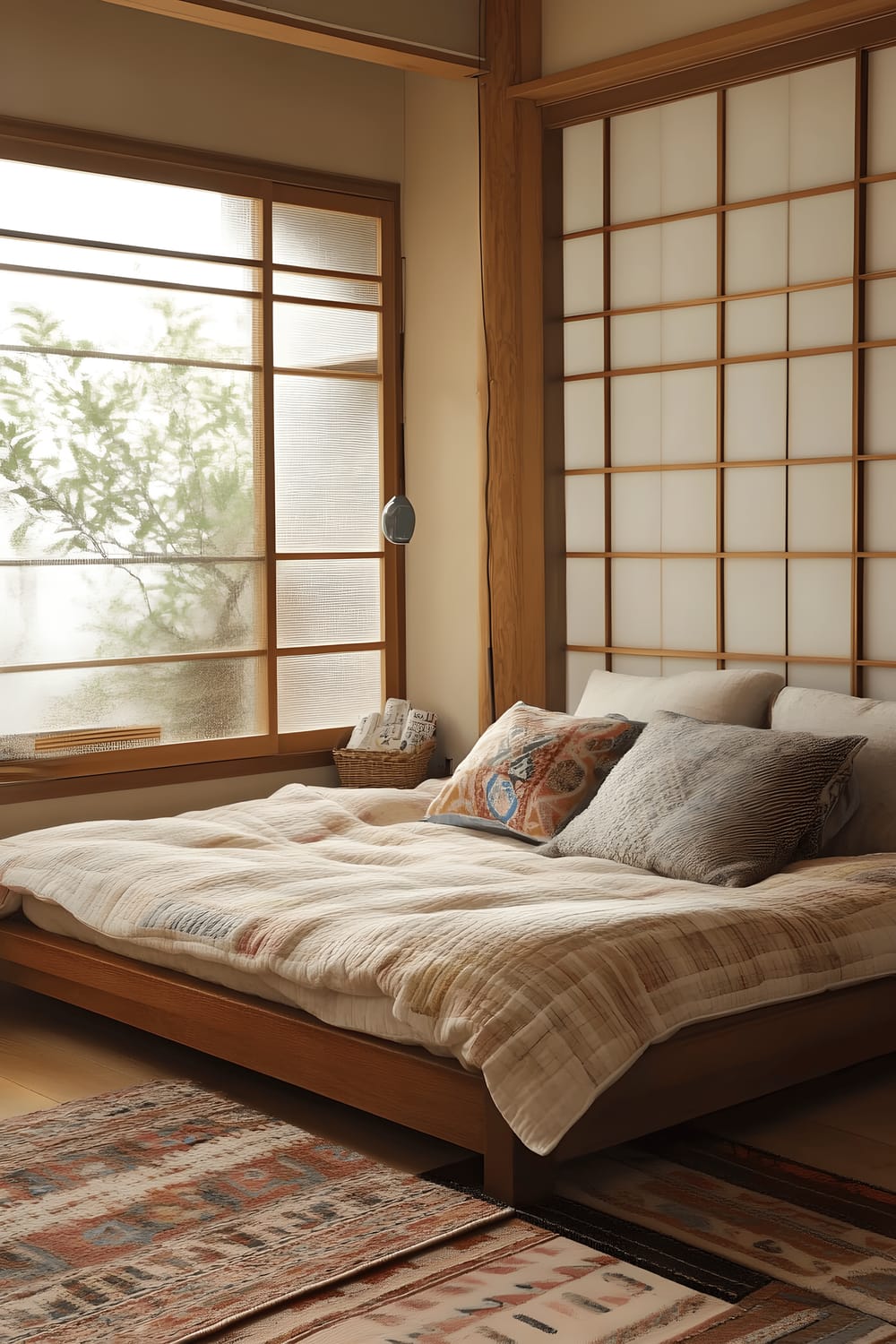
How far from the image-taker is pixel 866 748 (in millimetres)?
3529

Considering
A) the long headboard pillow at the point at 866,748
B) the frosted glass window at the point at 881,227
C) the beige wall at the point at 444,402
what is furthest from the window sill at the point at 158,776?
the frosted glass window at the point at 881,227

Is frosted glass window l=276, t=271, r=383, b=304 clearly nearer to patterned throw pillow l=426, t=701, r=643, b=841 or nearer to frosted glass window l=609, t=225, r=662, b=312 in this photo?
frosted glass window l=609, t=225, r=662, b=312

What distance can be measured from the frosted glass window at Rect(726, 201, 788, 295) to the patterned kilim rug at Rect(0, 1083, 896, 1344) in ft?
7.74

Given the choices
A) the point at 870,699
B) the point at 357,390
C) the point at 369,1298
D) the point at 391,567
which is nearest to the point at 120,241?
the point at 357,390

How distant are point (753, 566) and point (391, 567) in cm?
148

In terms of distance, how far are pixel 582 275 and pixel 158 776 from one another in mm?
1984

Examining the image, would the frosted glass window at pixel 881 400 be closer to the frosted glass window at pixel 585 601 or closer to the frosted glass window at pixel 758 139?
the frosted glass window at pixel 758 139

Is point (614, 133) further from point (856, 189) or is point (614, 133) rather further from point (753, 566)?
point (753, 566)

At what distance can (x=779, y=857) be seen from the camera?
3260 mm

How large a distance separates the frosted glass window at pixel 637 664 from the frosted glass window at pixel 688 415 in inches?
22.5

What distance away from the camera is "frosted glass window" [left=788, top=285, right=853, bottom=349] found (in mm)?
3930

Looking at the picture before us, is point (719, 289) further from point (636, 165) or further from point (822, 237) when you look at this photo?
point (636, 165)

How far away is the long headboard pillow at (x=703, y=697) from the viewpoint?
387 cm

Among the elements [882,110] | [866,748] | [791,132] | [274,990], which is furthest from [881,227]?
[274,990]
